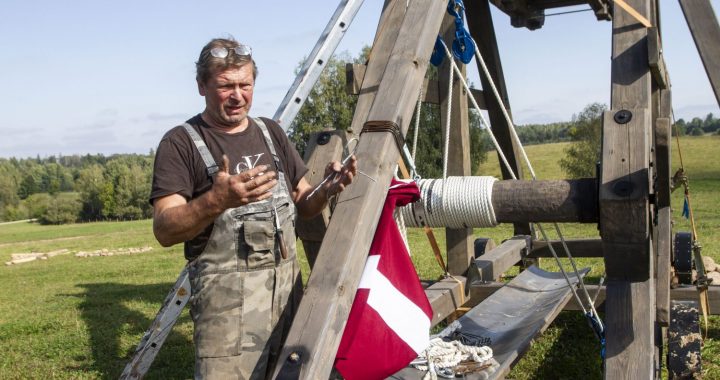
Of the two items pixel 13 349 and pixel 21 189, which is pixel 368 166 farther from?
pixel 21 189

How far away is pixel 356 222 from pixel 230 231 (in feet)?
1.78

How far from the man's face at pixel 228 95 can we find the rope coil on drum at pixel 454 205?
126 cm

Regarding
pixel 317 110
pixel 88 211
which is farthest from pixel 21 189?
pixel 317 110

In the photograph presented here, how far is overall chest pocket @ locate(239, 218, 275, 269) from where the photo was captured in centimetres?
271

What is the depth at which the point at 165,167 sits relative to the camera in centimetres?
257

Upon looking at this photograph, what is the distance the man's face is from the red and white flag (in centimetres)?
74

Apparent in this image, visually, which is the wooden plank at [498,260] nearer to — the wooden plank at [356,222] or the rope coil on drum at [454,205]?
the rope coil on drum at [454,205]

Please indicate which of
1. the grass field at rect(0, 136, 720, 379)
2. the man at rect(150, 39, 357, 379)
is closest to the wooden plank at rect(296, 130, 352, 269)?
the man at rect(150, 39, 357, 379)

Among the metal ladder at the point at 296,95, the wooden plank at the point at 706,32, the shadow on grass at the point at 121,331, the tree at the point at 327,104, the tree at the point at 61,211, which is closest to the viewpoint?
the wooden plank at the point at 706,32

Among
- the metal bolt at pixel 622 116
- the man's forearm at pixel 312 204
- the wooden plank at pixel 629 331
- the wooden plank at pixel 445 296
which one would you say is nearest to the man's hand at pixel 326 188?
the man's forearm at pixel 312 204

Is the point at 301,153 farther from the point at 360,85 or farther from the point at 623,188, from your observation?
the point at 623,188

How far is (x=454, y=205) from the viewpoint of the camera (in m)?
3.58

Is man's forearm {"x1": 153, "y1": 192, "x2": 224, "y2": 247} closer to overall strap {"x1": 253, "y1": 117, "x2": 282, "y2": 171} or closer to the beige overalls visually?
the beige overalls

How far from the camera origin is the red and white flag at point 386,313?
2.69 metres
